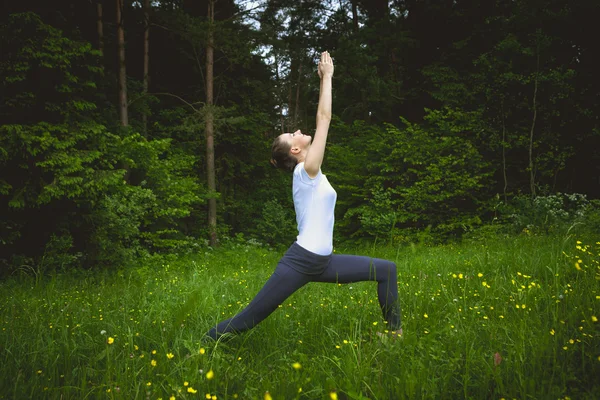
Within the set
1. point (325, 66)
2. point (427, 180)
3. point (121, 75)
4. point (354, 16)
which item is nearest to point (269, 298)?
point (325, 66)

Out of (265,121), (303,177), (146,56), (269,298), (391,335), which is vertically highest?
(146,56)

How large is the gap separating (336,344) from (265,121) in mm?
14741

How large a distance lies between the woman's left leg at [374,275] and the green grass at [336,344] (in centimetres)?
14

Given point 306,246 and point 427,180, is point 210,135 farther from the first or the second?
point 306,246

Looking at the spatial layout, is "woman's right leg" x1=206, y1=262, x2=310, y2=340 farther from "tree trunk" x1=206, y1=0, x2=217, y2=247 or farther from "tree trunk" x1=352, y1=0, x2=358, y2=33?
"tree trunk" x1=352, y1=0, x2=358, y2=33

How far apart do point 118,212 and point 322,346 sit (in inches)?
319

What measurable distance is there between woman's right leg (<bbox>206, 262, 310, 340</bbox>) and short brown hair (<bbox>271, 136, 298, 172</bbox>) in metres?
0.80

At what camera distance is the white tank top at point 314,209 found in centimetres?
237

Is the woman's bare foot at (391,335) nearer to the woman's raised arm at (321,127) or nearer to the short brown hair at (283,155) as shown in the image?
the woman's raised arm at (321,127)

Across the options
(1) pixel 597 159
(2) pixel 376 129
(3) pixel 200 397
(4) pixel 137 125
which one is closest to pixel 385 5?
(2) pixel 376 129

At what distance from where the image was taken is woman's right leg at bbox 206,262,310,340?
236cm

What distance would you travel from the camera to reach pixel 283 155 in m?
2.71

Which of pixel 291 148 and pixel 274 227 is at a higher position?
pixel 291 148

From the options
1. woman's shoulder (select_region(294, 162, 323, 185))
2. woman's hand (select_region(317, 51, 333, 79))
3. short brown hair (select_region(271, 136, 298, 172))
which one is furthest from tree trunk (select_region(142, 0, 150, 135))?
woman's shoulder (select_region(294, 162, 323, 185))
